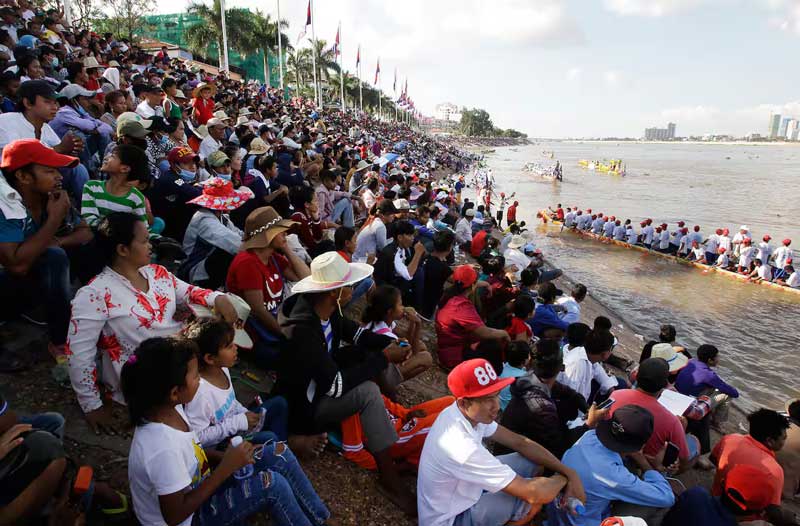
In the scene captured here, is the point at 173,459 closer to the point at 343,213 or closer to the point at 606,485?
the point at 606,485

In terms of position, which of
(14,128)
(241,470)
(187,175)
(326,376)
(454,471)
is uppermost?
(14,128)

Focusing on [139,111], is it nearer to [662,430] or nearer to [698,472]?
[662,430]

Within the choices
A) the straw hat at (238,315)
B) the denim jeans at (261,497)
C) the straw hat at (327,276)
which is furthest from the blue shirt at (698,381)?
the straw hat at (238,315)

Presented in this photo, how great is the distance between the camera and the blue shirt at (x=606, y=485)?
303 centimetres

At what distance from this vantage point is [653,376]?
381 cm

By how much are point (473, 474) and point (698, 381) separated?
425cm

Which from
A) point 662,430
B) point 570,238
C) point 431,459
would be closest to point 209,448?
point 431,459

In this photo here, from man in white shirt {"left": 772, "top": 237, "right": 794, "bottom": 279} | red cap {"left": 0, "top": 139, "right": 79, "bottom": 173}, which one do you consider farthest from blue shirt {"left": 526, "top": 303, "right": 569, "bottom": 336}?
man in white shirt {"left": 772, "top": 237, "right": 794, "bottom": 279}

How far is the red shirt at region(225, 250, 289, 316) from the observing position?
381 centimetres

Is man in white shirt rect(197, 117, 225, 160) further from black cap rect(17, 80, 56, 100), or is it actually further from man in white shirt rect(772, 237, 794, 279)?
man in white shirt rect(772, 237, 794, 279)

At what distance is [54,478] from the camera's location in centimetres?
210

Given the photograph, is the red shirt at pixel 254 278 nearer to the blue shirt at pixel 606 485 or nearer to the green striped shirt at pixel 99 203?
the green striped shirt at pixel 99 203

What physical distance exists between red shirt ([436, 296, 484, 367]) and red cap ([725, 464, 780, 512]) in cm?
293

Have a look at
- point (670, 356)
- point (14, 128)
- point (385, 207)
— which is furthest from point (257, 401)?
point (670, 356)
